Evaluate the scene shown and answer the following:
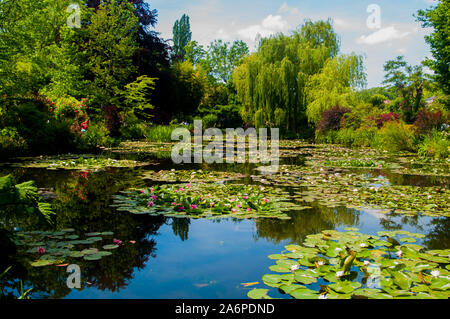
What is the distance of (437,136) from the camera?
10766 mm

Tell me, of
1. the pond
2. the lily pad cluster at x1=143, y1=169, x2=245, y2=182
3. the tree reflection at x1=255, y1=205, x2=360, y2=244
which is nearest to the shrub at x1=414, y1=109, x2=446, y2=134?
the pond

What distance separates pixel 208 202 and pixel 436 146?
8.98 metres

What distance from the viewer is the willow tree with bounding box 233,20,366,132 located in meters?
18.9

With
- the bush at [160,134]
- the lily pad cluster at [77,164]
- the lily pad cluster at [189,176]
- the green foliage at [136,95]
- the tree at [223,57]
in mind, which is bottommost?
the lily pad cluster at [189,176]

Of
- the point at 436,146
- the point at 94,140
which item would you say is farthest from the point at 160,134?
the point at 436,146

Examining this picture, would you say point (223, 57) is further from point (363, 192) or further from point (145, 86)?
point (363, 192)

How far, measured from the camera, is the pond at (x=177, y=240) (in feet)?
7.17

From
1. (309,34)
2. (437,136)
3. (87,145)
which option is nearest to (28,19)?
(87,145)

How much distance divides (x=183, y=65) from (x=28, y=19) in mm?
20803

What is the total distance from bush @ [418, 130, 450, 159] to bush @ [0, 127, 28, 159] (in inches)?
479

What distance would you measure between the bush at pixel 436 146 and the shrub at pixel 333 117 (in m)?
5.55

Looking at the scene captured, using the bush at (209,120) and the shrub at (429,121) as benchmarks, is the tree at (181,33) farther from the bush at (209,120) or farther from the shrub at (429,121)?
the shrub at (429,121)

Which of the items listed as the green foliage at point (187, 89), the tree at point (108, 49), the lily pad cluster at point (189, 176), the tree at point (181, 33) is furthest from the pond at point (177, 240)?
the tree at point (181, 33)

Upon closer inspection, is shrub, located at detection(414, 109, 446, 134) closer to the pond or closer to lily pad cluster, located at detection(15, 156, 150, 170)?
the pond
